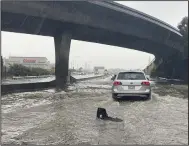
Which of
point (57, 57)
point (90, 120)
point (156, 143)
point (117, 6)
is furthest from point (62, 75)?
point (156, 143)

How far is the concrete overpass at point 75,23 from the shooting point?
105 ft

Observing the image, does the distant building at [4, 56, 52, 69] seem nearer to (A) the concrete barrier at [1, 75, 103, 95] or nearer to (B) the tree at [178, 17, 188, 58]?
(B) the tree at [178, 17, 188, 58]

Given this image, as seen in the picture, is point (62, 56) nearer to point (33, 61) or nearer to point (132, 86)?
point (132, 86)

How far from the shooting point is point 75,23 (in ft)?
121

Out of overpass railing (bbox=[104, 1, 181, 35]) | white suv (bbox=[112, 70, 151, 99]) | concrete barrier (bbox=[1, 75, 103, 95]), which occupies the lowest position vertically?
concrete barrier (bbox=[1, 75, 103, 95])

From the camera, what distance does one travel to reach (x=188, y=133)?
23.4ft

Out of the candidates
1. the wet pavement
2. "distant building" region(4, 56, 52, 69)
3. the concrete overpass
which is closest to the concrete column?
the concrete overpass

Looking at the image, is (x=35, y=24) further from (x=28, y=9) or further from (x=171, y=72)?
(x=171, y=72)

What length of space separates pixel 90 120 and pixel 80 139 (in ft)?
8.30

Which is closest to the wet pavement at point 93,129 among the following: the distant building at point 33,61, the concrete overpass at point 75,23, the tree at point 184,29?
the concrete overpass at point 75,23

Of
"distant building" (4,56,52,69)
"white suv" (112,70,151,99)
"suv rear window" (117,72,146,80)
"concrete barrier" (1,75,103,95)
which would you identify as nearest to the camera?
"white suv" (112,70,151,99)

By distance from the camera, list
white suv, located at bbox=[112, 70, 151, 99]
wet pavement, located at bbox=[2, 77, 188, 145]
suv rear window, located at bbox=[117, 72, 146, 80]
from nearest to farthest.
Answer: wet pavement, located at bbox=[2, 77, 188, 145], white suv, located at bbox=[112, 70, 151, 99], suv rear window, located at bbox=[117, 72, 146, 80]

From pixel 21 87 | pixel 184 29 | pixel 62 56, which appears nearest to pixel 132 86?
pixel 21 87

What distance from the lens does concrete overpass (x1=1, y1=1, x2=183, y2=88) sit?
32.1m
